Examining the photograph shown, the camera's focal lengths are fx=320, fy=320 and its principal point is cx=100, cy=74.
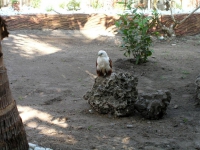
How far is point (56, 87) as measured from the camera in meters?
7.94

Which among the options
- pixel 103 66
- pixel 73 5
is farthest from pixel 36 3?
pixel 103 66

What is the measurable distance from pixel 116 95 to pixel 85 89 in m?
1.82

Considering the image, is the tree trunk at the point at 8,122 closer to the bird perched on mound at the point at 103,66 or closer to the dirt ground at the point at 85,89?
the dirt ground at the point at 85,89

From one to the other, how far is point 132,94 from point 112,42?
7.16m

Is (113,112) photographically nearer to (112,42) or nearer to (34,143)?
(34,143)

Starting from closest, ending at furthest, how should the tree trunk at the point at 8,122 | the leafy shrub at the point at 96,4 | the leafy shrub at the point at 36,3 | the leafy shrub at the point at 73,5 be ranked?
1. the tree trunk at the point at 8,122
2. the leafy shrub at the point at 73,5
3. the leafy shrub at the point at 96,4
4. the leafy shrub at the point at 36,3

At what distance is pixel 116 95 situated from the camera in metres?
6.04

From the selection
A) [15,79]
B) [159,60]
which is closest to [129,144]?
[15,79]

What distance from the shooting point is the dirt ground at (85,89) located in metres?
4.88

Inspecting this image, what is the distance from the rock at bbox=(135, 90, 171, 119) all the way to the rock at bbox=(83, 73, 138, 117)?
198mm

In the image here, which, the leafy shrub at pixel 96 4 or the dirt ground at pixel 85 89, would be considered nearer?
the dirt ground at pixel 85 89

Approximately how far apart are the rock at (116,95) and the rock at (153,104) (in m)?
0.20

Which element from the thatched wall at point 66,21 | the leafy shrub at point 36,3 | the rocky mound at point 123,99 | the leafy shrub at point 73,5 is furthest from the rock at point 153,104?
the leafy shrub at point 36,3

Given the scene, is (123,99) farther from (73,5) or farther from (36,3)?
(36,3)
